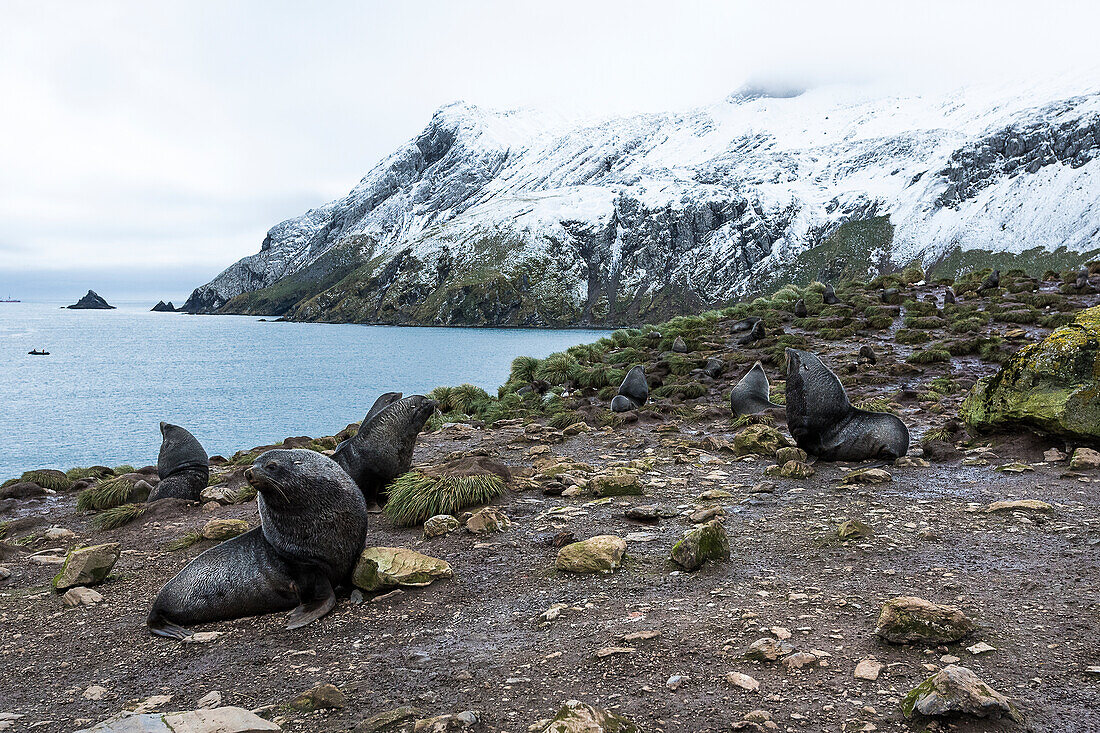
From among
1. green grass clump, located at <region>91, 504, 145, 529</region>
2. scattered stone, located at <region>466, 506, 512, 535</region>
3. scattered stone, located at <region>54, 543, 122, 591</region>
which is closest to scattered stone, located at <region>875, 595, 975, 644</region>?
scattered stone, located at <region>466, 506, 512, 535</region>

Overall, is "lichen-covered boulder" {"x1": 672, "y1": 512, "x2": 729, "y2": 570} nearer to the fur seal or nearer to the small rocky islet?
the small rocky islet

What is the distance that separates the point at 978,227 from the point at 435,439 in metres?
170

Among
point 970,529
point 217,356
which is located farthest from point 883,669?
point 217,356

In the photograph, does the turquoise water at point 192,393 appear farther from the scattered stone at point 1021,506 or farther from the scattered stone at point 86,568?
the scattered stone at point 1021,506

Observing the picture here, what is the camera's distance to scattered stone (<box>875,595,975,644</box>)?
376 centimetres

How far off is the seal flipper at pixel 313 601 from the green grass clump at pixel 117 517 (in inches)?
251

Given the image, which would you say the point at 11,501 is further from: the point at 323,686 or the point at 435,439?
the point at 323,686

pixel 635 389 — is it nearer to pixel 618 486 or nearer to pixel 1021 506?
pixel 618 486

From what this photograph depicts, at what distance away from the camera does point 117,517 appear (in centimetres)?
1013

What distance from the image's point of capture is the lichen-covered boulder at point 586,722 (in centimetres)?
305

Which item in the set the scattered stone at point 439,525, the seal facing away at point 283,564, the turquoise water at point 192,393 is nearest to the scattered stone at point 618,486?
the scattered stone at point 439,525

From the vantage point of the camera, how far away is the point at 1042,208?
13938cm

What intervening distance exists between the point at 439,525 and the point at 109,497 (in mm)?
8092

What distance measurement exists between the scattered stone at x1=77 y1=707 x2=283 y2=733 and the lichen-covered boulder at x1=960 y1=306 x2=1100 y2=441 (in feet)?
32.2
